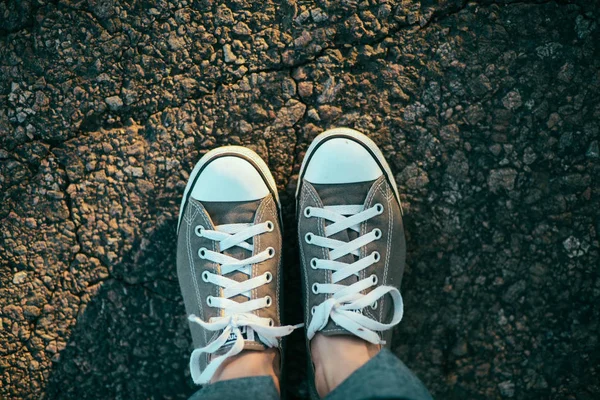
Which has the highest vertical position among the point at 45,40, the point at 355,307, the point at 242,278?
the point at 45,40

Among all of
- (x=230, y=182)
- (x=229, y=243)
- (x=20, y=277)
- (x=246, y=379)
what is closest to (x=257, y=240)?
(x=229, y=243)

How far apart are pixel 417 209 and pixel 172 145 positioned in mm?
856

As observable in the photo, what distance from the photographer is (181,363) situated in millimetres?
1761

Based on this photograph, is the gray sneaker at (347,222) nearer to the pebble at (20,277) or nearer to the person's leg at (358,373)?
the person's leg at (358,373)

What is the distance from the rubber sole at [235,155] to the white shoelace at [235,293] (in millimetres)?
118

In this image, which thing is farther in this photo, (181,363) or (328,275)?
(181,363)

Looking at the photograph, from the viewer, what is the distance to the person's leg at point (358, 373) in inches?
49.0

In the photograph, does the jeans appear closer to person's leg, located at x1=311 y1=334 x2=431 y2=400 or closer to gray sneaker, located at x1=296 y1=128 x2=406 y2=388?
person's leg, located at x1=311 y1=334 x2=431 y2=400

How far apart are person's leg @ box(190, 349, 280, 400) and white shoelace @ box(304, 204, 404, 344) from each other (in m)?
0.16

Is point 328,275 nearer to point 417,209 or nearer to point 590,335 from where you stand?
point 417,209

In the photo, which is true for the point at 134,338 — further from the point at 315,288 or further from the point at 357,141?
the point at 357,141

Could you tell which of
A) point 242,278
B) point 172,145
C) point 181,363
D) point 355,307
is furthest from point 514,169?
point 181,363

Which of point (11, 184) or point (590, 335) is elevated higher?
point (11, 184)

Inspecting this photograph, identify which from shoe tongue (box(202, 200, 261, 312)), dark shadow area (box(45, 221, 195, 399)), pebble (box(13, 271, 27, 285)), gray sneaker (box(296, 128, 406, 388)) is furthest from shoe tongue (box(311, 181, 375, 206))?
pebble (box(13, 271, 27, 285))
